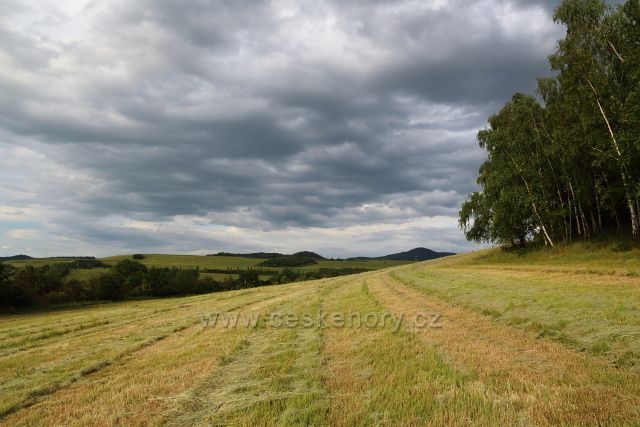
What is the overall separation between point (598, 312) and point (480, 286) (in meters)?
10.5

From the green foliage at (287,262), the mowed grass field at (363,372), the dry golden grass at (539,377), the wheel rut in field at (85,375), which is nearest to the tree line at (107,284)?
the green foliage at (287,262)

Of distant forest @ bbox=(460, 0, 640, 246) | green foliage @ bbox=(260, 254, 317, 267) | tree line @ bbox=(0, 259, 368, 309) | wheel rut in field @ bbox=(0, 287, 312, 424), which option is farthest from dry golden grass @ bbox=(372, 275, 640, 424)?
green foliage @ bbox=(260, 254, 317, 267)

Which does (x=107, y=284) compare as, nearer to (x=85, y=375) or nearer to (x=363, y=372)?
(x=85, y=375)

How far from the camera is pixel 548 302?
15.3m

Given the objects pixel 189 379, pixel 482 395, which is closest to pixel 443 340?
pixel 482 395

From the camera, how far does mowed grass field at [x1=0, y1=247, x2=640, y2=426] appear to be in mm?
6172

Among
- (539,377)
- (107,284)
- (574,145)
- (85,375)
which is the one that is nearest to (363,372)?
(539,377)

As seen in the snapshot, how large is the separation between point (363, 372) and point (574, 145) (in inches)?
1404

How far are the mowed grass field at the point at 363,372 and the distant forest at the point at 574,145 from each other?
20.1m

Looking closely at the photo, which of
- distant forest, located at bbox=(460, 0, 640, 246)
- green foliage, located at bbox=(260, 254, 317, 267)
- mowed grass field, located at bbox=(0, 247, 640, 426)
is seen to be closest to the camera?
mowed grass field, located at bbox=(0, 247, 640, 426)

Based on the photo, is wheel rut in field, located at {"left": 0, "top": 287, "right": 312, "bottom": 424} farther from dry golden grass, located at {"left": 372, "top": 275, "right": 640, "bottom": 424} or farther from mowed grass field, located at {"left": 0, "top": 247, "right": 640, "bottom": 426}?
dry golden grass, located at {"left": 372, "top": 275, "right": 640, "bottom": 424}

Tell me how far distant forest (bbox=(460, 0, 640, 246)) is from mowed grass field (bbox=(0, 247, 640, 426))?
20.1 m

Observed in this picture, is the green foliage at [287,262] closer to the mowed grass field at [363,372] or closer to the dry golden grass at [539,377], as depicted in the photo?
the mowed grass field at [363,372]

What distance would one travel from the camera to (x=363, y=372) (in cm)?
820
